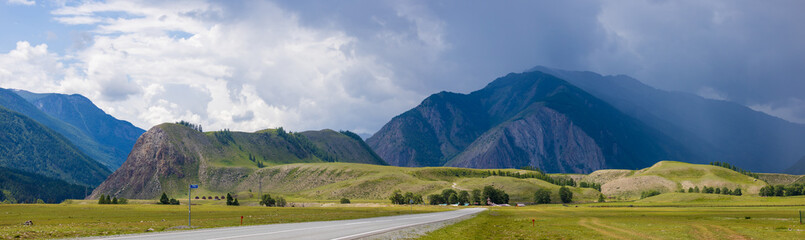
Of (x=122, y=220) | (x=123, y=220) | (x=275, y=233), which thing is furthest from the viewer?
(x=122, y=220)

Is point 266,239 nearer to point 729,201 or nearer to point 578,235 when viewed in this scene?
point 578,235

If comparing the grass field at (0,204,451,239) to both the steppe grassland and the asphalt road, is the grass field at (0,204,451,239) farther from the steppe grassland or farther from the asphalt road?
the asphalt road

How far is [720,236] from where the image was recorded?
166ft

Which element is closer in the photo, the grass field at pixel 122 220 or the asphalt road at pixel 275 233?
the asphalt road at pixel 275 233

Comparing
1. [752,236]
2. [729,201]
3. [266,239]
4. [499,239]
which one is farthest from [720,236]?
[729,201]

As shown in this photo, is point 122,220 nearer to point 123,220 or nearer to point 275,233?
point 123,220

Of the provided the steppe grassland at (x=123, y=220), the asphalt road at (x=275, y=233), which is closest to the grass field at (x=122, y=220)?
the steppe grassland at (x=123, y=220)

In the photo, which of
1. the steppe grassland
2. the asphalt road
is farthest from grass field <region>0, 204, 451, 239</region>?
the asphalt road

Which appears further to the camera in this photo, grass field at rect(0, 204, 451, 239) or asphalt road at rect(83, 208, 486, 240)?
grass field at rect(0, 204, 451, 239)

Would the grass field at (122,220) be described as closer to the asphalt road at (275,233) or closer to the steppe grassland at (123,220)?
the steppe grassland at (123,220)

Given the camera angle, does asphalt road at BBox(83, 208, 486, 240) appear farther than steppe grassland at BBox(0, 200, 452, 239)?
No

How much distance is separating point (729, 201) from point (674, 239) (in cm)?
17027

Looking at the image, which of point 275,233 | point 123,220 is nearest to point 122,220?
point 123,220

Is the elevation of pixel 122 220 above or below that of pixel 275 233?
below
